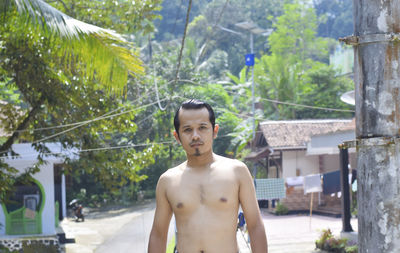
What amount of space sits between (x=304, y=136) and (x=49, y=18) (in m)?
21.6

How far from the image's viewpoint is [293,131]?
2778 centimetres

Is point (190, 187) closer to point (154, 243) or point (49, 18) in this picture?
point (154, 243)

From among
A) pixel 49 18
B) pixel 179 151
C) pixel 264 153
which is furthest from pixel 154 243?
pixel 264 153

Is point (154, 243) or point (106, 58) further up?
point (106, 58)

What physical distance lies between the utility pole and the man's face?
88cm

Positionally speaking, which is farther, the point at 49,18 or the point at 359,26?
the point at 49,18

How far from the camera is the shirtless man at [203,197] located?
314cm

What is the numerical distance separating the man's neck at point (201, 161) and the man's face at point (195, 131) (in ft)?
0.09

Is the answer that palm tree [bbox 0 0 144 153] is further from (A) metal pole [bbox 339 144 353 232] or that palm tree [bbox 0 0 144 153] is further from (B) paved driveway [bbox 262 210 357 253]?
(A) metal pole [bbox 339 144 353 232]

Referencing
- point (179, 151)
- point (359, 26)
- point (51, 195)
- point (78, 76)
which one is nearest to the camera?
point (359, 26)

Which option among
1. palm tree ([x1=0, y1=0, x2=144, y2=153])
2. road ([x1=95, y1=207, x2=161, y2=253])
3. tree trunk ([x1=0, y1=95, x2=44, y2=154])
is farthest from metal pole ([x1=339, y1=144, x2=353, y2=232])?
palm tree ([x1=0, y1=0, x2=144, y2=153])

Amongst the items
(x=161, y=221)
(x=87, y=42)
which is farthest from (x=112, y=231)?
(x=161, y=221)

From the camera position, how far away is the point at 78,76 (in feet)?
36.3

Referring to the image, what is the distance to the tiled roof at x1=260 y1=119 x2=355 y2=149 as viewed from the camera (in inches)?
1058
